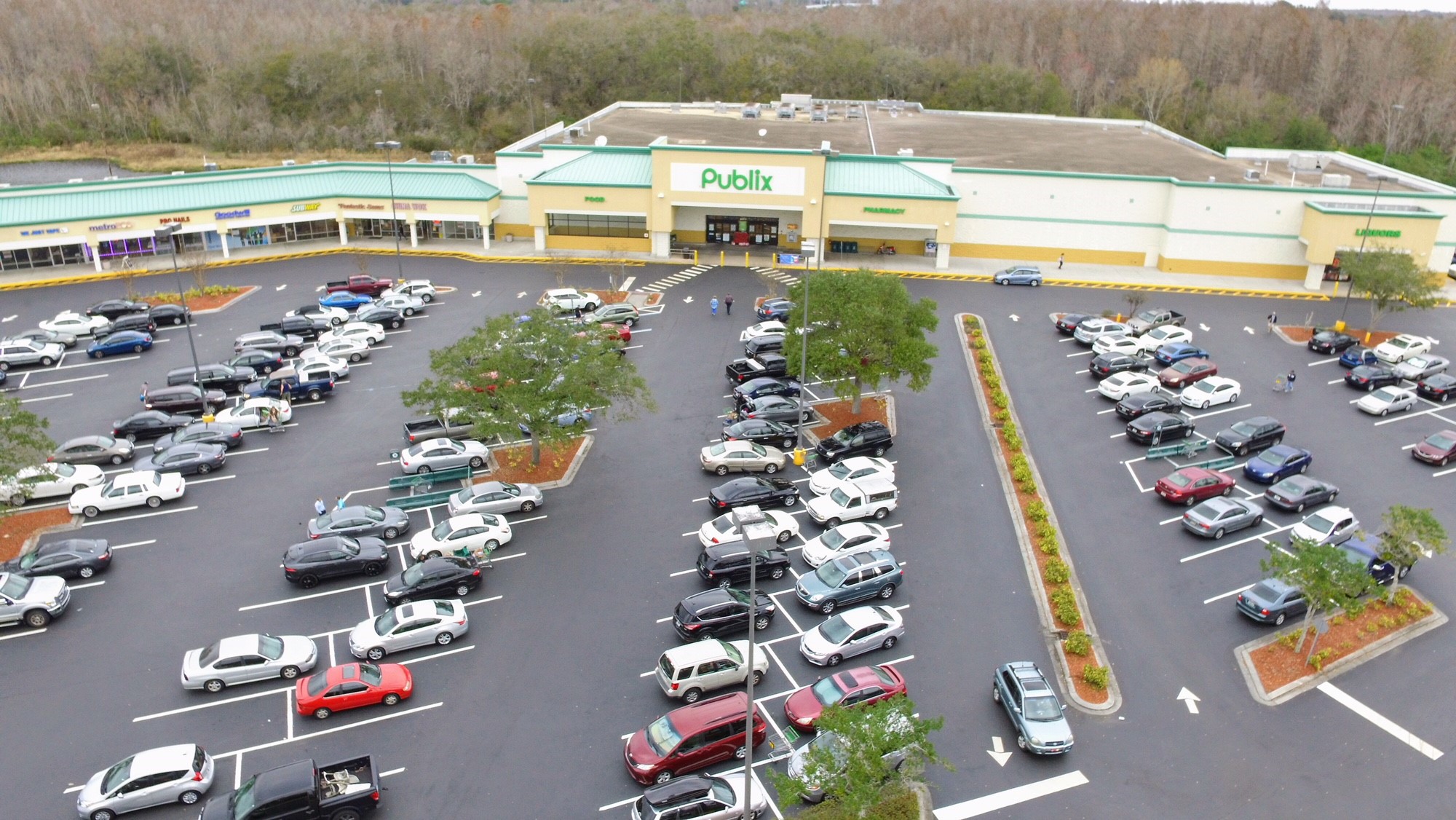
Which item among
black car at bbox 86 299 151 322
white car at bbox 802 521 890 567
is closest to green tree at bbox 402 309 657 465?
white car at bbox 802 521 890 567

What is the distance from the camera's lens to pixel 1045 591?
26.4 meters

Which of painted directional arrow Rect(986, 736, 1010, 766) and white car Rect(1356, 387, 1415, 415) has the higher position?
white car Rect(1356, 387, 1415, 415)

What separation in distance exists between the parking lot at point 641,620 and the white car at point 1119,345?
4.04 m

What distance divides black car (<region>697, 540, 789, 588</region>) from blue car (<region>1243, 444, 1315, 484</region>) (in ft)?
57.7

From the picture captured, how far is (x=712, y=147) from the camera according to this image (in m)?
55.3

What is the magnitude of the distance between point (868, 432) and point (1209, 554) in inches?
452

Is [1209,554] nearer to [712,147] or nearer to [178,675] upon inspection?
[178,675]

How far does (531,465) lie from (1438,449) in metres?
32.4

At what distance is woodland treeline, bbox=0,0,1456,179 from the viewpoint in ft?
333

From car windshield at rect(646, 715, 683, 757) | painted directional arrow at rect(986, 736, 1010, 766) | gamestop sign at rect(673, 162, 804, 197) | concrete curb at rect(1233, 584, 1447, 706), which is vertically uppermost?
gamestop sign at rect(673, 162, 804, 197)

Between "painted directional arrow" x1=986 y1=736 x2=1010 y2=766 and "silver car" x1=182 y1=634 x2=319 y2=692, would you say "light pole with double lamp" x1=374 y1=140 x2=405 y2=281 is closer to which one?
"silver car" x1=182 y1=634 x2=319 y2=692

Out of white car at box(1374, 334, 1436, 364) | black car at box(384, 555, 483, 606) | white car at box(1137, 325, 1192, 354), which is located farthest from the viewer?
white car at box(1137, 325, 1192, 354)

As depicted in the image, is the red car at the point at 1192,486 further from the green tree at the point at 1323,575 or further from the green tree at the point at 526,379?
the green tree at the point at 526,379

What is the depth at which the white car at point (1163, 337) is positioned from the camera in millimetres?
43969
